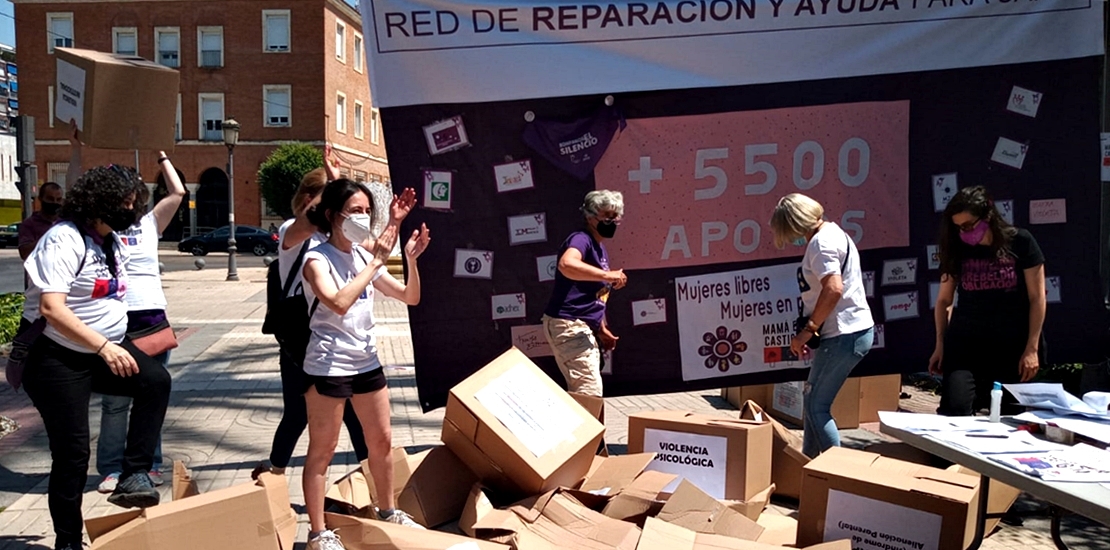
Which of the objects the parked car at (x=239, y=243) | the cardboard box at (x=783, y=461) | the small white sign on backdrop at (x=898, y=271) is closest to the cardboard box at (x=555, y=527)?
the cardboard box at (x=783, y=461)

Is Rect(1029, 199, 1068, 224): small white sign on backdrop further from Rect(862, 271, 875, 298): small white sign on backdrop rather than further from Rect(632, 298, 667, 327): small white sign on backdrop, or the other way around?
Rect(632, 298, 667, 327): small white sign on backdrop

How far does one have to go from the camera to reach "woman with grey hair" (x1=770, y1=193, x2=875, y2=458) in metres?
4.60

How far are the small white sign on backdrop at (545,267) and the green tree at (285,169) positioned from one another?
1382 inches

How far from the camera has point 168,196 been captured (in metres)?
5.00

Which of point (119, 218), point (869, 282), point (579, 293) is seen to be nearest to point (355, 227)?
point (119, 218)

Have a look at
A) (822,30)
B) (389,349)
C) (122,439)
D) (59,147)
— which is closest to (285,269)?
(122,439)

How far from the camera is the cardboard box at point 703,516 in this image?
12.8 feet

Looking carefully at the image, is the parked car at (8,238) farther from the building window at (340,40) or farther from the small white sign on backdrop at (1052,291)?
the small white sign on backdrop at (1052,291)

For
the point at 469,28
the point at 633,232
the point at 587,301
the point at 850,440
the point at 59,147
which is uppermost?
the point at 59,147

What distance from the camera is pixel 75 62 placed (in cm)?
470

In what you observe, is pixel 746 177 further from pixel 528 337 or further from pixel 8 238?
pixel 8 238

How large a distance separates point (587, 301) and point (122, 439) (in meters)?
2.77

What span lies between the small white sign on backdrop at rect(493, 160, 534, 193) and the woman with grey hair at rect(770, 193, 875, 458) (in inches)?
67.8

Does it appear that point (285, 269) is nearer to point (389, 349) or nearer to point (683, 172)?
point (683, 172)
